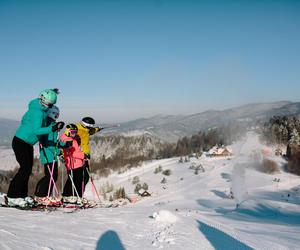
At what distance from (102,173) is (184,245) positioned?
46.8 metres

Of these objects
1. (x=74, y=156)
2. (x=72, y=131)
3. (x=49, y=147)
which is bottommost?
(x=74, y=156)

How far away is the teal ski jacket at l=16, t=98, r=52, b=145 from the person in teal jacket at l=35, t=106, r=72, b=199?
45 cm

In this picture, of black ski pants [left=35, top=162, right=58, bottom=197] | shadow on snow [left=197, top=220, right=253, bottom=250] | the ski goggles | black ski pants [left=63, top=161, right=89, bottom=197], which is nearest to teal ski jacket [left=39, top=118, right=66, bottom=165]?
black ski pants [left=35, top=162, right=58, bottom=197]

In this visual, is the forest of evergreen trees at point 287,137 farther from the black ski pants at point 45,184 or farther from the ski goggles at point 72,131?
the black ski pants at point 45,184

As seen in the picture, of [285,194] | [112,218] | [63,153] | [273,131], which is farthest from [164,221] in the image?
[273,131]

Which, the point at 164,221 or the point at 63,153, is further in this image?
the point at 63,153

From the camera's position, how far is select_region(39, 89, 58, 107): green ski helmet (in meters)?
6.69

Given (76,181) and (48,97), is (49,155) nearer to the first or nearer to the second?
(76,181)

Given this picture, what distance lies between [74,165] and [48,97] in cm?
193

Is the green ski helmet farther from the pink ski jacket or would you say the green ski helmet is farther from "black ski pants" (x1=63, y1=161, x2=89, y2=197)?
"black ski pants" (x1=63, y1=161, x2=89, y2=197)

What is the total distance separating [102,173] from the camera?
5041 centimetres

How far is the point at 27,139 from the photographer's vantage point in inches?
260

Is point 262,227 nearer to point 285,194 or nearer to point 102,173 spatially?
point 285,194

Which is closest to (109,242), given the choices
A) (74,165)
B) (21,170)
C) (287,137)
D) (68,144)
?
(21,170)
